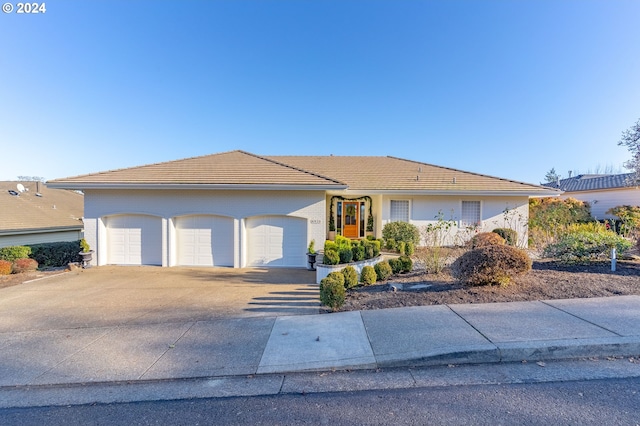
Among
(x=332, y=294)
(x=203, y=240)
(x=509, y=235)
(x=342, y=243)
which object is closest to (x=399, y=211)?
(x=509, y=235)

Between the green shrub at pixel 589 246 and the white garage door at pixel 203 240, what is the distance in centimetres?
1144

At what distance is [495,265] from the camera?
6.20 m

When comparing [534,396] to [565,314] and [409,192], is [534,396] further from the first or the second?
[409,192]

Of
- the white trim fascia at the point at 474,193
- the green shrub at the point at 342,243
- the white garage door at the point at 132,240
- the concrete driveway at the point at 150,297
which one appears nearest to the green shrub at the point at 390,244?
the white trim fascia at the point at 474,193

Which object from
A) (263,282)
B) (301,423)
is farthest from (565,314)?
(263,282)

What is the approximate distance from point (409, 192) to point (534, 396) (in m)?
12.2

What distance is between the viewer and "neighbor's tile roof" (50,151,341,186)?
11.4 m

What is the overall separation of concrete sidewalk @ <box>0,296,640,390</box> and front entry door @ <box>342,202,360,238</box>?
10955 mm

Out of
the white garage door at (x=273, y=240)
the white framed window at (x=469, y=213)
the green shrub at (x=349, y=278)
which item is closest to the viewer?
the green shrub at (x=349, y=278)

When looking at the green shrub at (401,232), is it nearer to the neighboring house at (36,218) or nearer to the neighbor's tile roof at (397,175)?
the neighbor's tile roof at (397,175)

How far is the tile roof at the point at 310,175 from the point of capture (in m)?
11.4

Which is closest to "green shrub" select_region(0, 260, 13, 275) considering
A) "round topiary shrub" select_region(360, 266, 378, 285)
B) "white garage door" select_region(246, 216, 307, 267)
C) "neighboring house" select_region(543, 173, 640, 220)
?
"white garage door" select_region(246, 216, 307, 267)

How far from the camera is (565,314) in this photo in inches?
195

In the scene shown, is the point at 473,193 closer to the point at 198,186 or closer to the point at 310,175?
the point at 310,175
